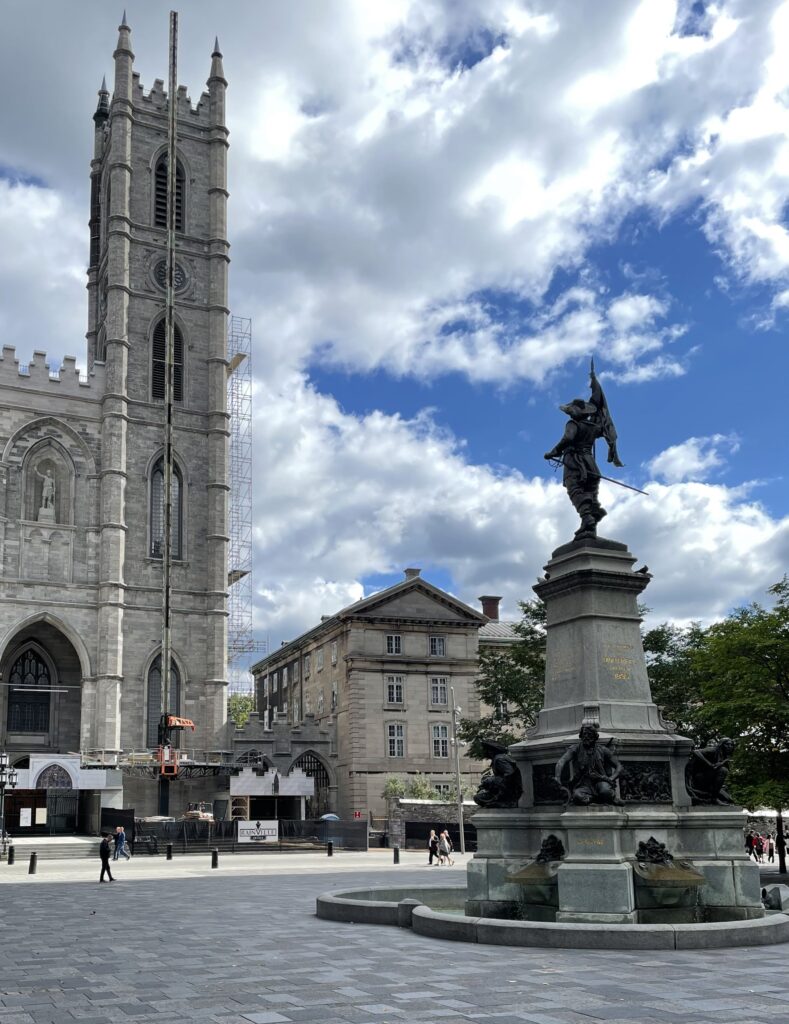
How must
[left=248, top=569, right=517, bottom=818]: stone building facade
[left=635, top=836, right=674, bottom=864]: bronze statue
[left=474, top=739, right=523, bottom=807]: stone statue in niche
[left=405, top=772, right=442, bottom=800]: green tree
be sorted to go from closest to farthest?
[left=635, top=836, right=674, bottom=864]: bronze statue < [left=474, top=739, right=523, bottom=807]: stone statue in niche < [left=405, top=772, right=442, bottom=800]: green tree < [left=248, top=569, right=517, bottom=818]: stone building facade

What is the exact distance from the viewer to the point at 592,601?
51.4ft

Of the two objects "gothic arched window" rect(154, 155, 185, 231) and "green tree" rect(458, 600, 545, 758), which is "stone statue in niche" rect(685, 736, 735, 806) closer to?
"green tree" rect(458, 600, 545, 758)

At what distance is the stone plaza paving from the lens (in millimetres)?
9156

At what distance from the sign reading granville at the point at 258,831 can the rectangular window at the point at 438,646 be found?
63.5ft

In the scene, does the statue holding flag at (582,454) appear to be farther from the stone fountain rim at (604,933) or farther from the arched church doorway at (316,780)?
the arched church doorway at (316,780)

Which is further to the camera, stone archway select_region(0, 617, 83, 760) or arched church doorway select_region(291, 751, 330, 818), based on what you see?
arched church doorway select_region(291, 751, 330, 818)

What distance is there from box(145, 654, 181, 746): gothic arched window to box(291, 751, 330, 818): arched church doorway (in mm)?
8010

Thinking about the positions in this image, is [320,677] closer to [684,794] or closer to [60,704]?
[60,704]

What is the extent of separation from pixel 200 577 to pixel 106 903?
4318 cm

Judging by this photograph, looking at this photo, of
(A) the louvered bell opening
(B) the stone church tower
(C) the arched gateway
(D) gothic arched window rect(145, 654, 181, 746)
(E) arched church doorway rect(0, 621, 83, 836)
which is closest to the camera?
(C) the arched gateway

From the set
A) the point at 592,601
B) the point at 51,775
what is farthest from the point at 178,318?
the point at 592,601

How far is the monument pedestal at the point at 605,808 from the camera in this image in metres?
13.8

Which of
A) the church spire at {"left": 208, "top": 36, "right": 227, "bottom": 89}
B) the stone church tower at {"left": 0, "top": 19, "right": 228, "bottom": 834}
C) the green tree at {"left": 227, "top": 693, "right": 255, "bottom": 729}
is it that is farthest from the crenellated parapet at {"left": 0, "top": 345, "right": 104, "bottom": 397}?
the green tree at {"left": 227, "top": 693, "right": 255, "bottom": 729}

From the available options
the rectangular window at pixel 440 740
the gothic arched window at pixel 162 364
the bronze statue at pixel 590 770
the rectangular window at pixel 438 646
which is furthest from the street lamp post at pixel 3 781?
the bronze statue at pixel 590 770
